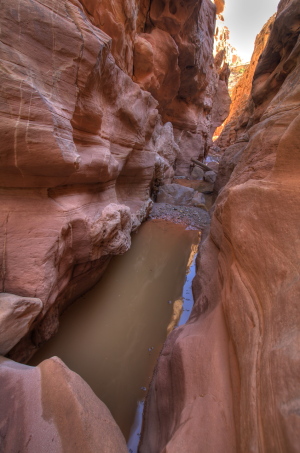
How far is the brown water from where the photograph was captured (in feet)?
7.49

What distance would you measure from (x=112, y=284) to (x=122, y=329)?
1.00m

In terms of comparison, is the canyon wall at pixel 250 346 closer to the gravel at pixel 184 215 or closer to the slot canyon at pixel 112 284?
the slot canyon at pixel 112 284

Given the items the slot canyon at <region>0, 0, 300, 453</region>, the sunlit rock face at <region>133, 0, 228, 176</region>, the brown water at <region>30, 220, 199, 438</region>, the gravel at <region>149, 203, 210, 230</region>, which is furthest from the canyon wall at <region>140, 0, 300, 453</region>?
the sunlit rock face at <region>133, 0, 228, 176</region>

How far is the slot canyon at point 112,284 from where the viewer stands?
136cm

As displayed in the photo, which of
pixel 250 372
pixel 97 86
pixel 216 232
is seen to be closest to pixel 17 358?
pixel 250 372

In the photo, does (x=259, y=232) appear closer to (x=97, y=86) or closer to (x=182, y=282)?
(x=182, y=282)

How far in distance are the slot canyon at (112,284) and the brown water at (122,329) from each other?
0.02m

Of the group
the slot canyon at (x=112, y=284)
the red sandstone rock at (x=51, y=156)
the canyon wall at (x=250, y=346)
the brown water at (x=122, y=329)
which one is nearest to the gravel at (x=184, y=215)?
the brown water at (x=122, y=329)

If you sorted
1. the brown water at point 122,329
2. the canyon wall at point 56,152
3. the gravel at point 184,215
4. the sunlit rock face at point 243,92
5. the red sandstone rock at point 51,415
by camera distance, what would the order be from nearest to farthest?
the red sandstone rock at point 51,415 < the canyon wall at point 56,152 < the brown water at point 122,329 < the gravel at point 184,215 < the sunlit rock face at point 243,92

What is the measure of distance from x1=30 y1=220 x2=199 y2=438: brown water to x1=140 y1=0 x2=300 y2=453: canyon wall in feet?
1.11

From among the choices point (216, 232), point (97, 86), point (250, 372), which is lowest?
point (250, 372)

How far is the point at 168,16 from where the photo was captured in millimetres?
6699

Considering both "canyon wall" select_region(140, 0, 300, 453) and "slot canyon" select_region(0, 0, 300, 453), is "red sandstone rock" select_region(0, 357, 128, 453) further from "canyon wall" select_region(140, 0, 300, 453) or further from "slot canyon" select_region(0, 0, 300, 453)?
"canyon wall" select_region(140, 0, 300, 453)

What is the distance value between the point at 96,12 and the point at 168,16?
4.85 metres
